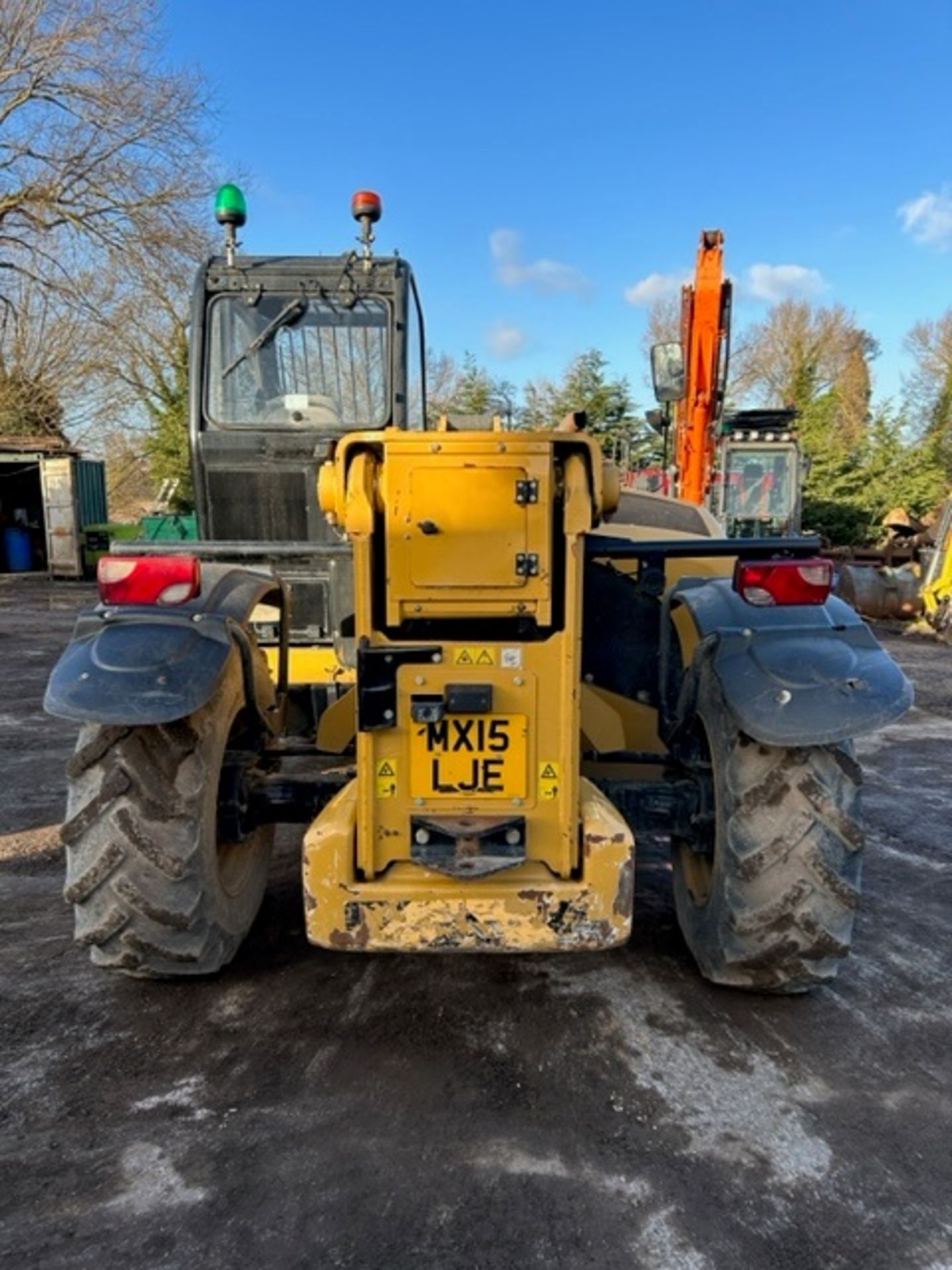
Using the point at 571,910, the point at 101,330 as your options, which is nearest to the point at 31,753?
the point at 571,910

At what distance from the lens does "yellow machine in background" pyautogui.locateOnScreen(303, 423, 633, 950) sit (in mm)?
2479

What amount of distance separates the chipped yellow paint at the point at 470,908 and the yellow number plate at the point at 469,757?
24 cm

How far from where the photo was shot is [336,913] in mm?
2580

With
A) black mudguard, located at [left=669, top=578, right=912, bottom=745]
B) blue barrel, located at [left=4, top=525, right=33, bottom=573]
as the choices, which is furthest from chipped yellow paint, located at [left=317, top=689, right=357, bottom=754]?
blue barrel, located at [left=4, top=525, right=33, bottom=573]

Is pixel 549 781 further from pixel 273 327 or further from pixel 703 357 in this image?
pixel 703 357

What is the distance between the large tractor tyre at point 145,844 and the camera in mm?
2758

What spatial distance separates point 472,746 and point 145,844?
1052 millimetres

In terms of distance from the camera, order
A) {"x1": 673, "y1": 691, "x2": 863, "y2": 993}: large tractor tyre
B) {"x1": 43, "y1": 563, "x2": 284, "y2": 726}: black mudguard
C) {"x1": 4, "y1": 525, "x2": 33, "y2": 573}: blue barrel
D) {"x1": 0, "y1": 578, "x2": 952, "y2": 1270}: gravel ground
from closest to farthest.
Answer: {"x1": 0, "y1": 578, "x2": 952, "y2": 1270}: gravel ground
{"x1": 43, "y1": 563, "x2": 284, "y2": 726}: black mudguard
{"x1": 673, "y1": 691, "x2": 863, "y2": 993}: large tractor tyre
{"x1": 4, "y1": 525, "x2": 33, "y2": 573}: blue barrel

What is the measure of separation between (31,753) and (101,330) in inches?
708

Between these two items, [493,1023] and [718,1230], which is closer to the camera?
[718,1230]

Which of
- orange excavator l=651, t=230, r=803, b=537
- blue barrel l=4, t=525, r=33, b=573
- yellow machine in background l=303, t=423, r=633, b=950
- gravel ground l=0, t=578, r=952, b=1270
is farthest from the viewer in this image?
blue barrel l=4, t=525, r=33, b=573

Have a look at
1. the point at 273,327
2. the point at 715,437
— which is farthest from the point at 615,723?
the point at 715,437

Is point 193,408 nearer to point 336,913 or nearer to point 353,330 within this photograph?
point 353,330

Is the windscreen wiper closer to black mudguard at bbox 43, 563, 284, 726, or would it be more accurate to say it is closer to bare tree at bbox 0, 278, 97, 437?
black mudguard at bbox 43, 563, 284, 726
